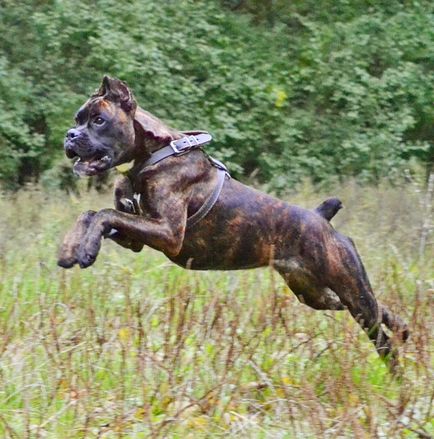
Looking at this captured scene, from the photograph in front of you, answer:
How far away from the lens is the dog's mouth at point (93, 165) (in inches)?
255

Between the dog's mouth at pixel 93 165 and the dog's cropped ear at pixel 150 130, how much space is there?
0.87 ft

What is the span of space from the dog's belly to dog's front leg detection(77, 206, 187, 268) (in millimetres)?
293

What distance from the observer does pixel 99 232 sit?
6188mm

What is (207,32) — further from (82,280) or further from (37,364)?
(37,364)

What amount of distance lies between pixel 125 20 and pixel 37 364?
42.8ft

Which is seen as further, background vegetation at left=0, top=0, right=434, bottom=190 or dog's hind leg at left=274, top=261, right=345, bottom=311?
background vegetation at left=0, top=0, right=434, bottom=190

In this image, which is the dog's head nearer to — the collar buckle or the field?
the collar buckle

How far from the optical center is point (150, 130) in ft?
21.9

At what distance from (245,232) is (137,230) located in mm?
854

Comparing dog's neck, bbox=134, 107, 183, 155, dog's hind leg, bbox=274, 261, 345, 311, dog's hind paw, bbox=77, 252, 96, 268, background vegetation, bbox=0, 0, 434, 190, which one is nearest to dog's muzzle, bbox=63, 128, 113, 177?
dog's neck, bbox=134, 107, 183, 155

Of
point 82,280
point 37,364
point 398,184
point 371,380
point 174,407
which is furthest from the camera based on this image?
point 398,184

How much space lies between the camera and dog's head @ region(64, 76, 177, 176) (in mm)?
6469

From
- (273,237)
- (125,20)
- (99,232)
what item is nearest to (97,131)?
(99,232)

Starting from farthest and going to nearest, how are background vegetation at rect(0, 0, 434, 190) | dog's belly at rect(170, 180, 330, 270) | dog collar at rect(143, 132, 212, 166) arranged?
1. background vegetation at rect(0, 0, 434, 190)
2. dog's belly at rect(170, 180, 330, 270)
3. dog collar at rect(143, 132, 212, 166)
